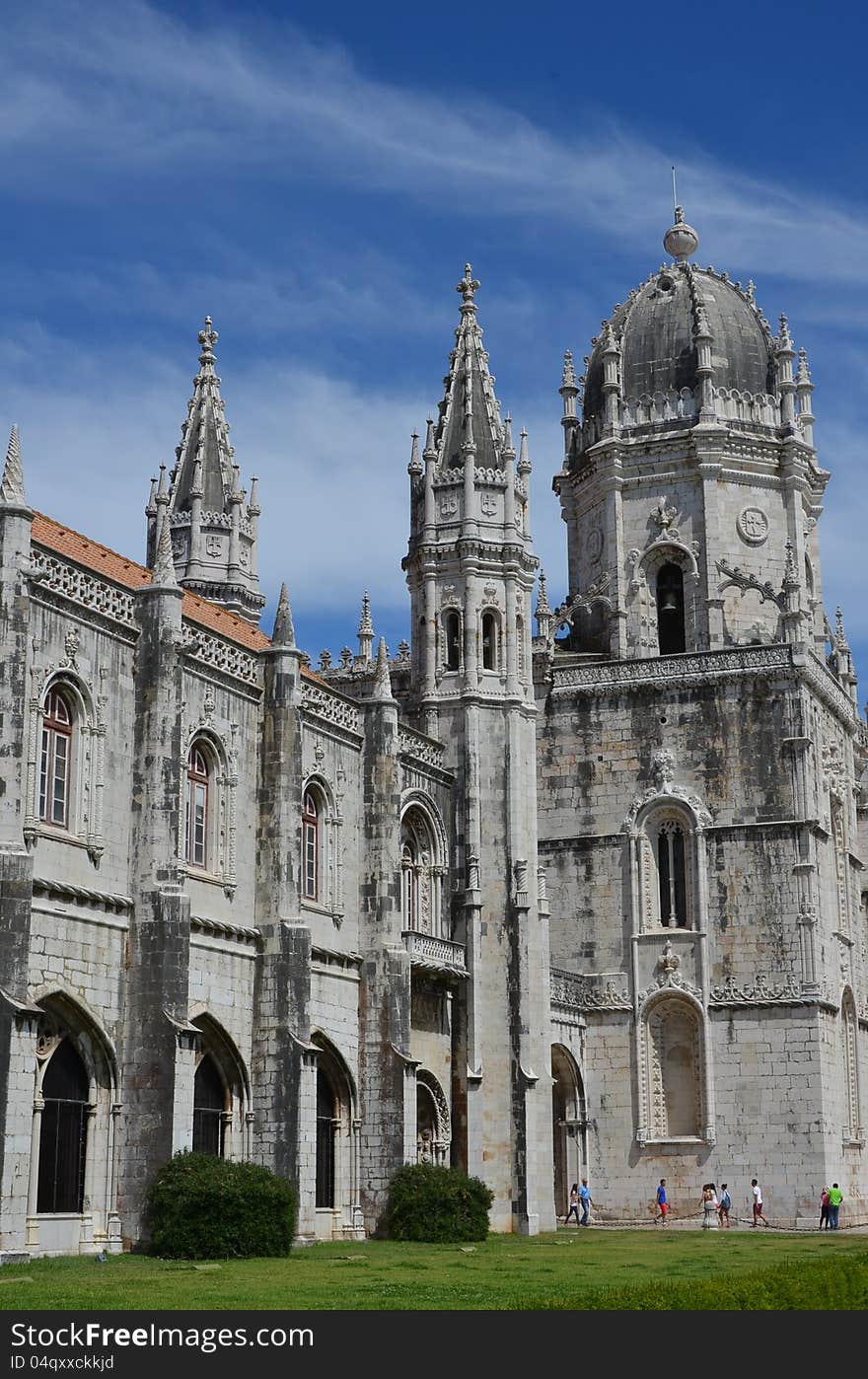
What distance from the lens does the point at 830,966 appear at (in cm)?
4722

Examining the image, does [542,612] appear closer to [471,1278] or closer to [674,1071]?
[674,1071]

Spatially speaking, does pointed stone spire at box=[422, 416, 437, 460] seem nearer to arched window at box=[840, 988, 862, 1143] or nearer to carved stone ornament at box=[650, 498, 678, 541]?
carved stone ornament at box=[650, 498, 678, 541]

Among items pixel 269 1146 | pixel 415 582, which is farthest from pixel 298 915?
pixel 415 582

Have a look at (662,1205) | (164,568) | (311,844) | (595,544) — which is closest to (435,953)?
(311,844)

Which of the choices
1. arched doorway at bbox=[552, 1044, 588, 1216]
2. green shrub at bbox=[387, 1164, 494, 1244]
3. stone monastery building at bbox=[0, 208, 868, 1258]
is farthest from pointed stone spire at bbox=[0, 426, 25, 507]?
arched doorway at bbox=[552, 1044, 588, 1216]

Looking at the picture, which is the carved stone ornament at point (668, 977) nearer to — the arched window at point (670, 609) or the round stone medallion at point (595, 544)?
the arched window at point (670, 609)

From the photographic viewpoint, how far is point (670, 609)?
1992 inches

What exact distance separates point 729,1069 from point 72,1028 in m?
22.3

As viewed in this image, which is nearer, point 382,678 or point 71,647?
point 71,647

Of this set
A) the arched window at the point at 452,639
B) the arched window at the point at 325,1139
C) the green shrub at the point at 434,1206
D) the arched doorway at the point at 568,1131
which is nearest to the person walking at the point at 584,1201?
the arched doorway at the point at 568,1131

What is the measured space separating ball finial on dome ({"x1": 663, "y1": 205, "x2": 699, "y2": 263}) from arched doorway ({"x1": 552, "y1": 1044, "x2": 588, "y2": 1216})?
80.4ft

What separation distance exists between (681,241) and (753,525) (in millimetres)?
9938
